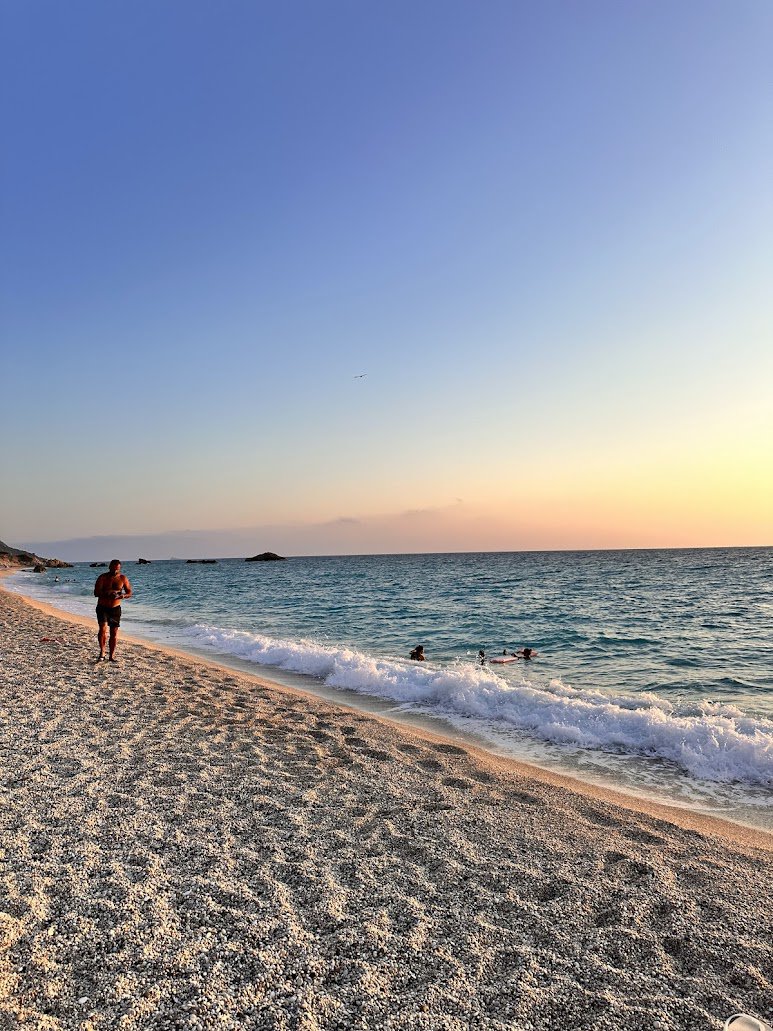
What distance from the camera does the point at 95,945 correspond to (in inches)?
128

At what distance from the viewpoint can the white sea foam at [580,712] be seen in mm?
7805

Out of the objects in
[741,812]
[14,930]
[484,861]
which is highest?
[14,930]

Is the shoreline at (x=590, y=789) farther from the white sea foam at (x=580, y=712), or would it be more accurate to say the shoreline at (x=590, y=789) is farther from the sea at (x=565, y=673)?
the white sea foam at (x=580, y=712)

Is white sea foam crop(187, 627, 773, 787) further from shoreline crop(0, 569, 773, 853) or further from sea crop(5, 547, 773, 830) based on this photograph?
shoreline crop(0, 569, 773, 853)

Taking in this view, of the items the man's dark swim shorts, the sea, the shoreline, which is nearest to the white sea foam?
the sea

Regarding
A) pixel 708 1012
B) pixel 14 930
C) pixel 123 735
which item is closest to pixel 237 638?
pixel 123 735

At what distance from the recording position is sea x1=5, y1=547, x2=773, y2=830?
782 centimetres

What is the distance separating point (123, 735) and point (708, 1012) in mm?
6538

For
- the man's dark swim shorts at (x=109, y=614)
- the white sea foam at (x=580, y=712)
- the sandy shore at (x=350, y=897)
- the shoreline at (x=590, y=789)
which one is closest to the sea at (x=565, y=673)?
the white sea foam at (x=580, y=712)

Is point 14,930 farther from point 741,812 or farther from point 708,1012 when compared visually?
point 741,812

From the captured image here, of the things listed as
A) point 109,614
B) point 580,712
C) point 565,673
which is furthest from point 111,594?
point 565,673

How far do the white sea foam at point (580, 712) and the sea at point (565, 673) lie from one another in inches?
1.0

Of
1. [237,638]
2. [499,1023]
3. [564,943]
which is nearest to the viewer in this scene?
[499,1023]

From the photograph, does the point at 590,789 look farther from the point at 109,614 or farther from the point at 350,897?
the point at 109,614
